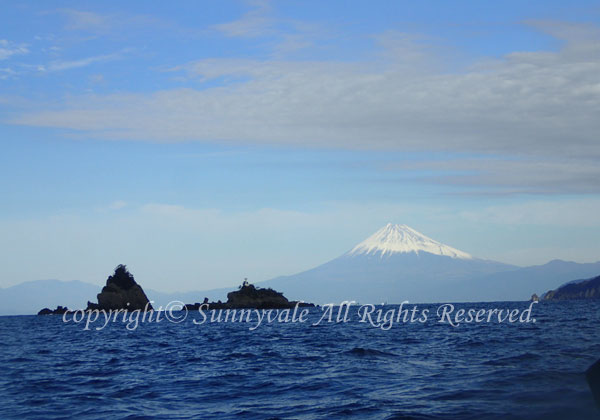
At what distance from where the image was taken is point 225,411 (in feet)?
63.5

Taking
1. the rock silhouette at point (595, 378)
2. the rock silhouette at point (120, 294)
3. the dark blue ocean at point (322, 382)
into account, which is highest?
the rock silhouette at point (120, 294)

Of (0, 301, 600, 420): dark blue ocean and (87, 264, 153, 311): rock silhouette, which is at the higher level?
(87, 264, 153, 311): rock silhouette

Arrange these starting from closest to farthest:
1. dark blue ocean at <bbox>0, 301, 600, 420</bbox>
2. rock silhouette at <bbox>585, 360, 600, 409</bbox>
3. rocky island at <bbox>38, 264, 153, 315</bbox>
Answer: rock silhouette at <bbox>585, 360, 600, 409</bbox> < dark blue ocean at <bbox>0, 301, 600, 420</bbox> < rocky island at <bbox>38, 264, 153, 315</bbox>

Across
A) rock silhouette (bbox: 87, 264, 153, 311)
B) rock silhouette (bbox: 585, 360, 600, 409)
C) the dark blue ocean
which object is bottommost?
the dark blue ocean

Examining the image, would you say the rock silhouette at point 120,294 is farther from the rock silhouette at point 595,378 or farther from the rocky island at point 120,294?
the rock silhouette at point 595,378

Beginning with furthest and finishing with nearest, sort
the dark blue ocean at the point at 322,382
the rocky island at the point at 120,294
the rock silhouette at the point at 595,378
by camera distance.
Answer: the rocky island at the point at 120,294 → the dark blue ocean at the point at 322,382 → the rock silhouette at the point at 595,378

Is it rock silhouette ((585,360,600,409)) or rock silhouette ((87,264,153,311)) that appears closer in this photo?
rock silhouette ((585,360,600,409))

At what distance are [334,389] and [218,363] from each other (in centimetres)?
1113

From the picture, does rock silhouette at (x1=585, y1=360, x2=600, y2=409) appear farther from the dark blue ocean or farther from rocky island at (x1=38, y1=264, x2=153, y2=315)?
rocky island at (x1=38, y1=264, x2=153, y2=315)

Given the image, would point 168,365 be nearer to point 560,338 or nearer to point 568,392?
point 568,392

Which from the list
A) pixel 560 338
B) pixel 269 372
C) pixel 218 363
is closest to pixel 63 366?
pixel 218 363

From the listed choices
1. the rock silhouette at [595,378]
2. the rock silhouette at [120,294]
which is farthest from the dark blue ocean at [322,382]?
the rock silhouette at [120,294]

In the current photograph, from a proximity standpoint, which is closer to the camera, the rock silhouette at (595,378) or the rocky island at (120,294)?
the rock silhouette at (595,378)

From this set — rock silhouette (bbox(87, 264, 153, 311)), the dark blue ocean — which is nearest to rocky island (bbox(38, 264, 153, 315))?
rock silhouette (bbox(87, 264, 153, 311))
